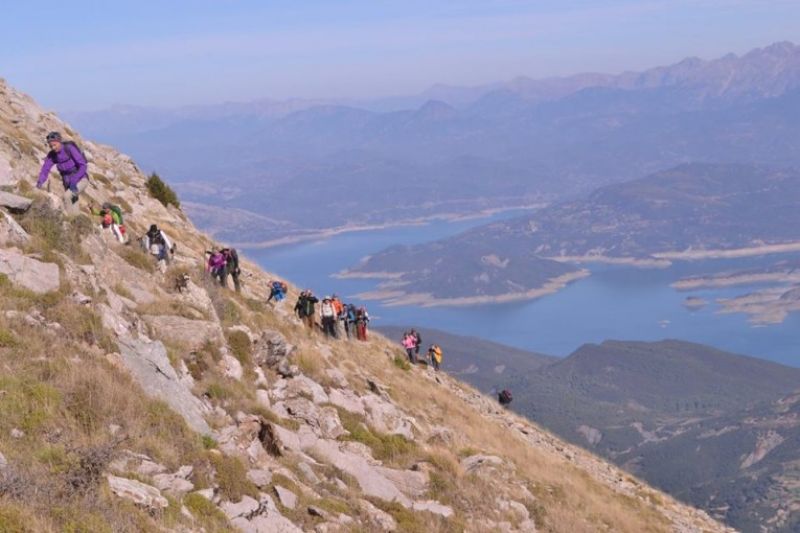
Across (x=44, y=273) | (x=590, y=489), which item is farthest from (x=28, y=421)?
(x=590, y=489)

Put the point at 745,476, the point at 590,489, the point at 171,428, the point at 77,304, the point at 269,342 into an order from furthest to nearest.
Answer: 1. the point at 745,476
2. the point at 590,489
3. the point at 269,342
4. the point at 77,304
5. the point at 171,428

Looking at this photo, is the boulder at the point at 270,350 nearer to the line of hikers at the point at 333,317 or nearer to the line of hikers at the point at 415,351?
the line of hikers at the point at 333,317

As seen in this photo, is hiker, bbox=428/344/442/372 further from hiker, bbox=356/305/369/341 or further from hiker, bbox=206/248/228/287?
hiker, bbox=206/248/228/287

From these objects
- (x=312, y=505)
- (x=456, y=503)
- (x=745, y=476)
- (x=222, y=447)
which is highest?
(x=222, y=447)

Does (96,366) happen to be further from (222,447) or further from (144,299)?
(144,299)

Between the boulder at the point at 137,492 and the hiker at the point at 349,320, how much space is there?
1892 cm

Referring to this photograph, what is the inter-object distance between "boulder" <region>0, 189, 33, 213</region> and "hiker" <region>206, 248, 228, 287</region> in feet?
25.3

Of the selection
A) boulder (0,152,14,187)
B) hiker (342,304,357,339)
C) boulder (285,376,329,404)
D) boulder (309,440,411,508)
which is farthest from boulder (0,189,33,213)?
hiker (342,304,357,339)

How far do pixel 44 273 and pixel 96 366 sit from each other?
3.10 meters

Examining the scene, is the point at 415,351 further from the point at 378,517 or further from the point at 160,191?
the point at 378,517

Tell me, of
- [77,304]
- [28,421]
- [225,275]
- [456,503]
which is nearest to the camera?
[28,421]

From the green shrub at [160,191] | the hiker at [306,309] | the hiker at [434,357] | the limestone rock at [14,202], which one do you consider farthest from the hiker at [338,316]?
the limestone rock at [14,202]

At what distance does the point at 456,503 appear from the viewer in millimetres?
14398

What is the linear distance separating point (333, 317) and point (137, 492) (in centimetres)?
1742
